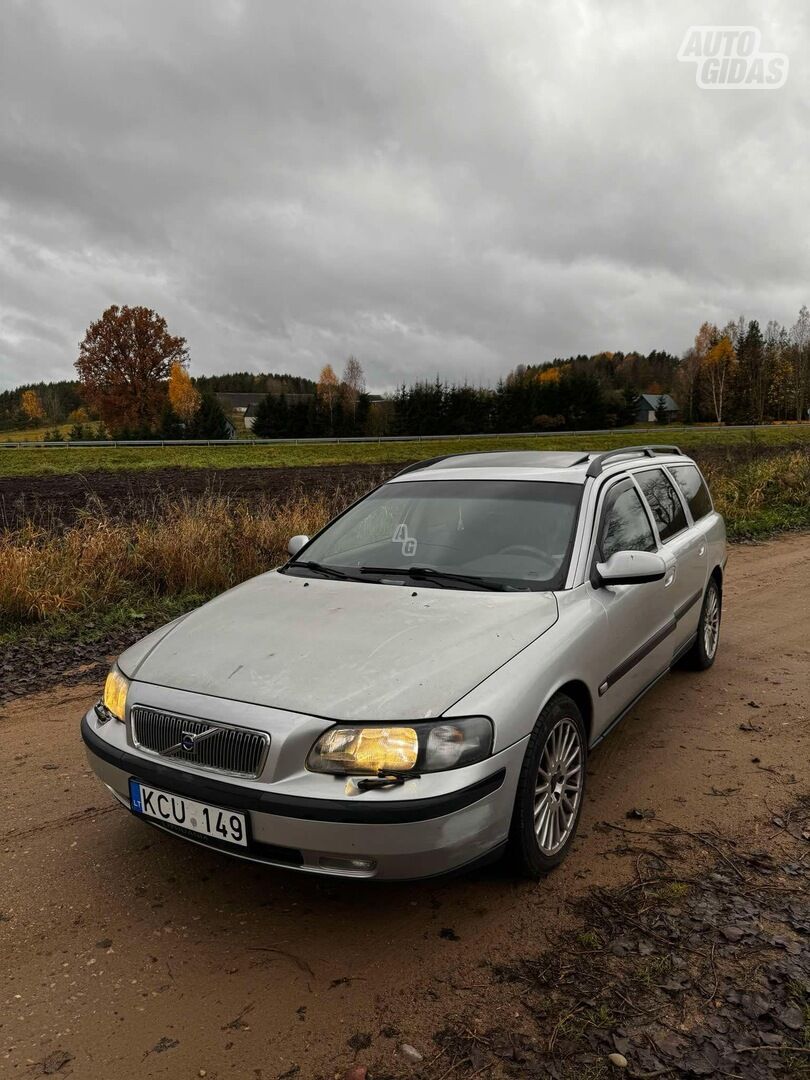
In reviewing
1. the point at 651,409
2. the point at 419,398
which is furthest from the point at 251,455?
the point at 651,409

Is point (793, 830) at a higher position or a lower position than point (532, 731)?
lower

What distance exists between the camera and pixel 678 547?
15.7 ft

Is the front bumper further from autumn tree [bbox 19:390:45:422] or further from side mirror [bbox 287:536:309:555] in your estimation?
autumn tree [bbox 19:390:45:422]

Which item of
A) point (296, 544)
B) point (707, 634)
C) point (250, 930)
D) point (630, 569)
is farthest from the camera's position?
point (707, 634)

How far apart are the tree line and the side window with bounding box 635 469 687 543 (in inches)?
2138

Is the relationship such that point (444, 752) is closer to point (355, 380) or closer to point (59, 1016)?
point (59, 1016)

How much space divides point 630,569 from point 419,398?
6020cm

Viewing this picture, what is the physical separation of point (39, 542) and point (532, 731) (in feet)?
26.8

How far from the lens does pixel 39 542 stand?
9234mm

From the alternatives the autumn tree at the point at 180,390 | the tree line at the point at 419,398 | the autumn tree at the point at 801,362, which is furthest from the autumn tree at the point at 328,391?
the autumn tree at the point at 801,362

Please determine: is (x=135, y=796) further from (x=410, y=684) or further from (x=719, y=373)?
(x=719, y=373)

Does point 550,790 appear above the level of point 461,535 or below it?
below

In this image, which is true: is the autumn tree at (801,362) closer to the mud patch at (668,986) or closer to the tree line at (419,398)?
the tree line at (419,398)

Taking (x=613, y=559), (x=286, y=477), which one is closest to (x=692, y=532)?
(x=613, y=559)
